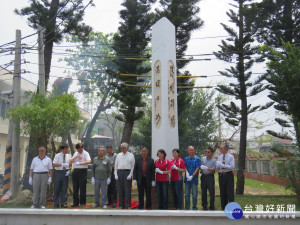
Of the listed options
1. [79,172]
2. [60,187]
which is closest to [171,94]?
[79,172]

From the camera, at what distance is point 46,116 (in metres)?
6.45

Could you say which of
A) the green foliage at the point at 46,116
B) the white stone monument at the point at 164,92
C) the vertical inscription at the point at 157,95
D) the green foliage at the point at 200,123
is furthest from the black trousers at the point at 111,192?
the green foliage at the point at 200,123

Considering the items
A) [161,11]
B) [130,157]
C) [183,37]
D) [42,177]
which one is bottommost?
[42,177]

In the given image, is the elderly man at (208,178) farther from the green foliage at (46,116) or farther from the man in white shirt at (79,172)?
the green foliage at (46,116)

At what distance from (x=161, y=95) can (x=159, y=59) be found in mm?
874

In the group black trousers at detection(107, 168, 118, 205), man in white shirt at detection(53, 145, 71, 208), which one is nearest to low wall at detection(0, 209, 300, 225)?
man in white shirt at detection(53, 145, 71, 208)

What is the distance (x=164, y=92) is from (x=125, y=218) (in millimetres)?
3058

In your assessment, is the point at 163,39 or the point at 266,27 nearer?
the point at 163,39

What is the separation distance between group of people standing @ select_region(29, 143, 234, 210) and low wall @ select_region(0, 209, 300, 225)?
114 cm

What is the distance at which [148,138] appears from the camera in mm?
14523

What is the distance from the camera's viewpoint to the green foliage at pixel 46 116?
255 inches

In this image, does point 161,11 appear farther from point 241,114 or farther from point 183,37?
point 241,114

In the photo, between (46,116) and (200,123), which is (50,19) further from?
(200,123)

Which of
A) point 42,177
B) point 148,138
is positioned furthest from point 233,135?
point 42,177
